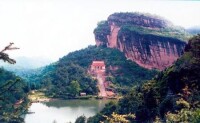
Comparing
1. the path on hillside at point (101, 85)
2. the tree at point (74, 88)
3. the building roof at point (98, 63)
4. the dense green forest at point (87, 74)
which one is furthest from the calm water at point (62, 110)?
the building roof at point (98, 63)

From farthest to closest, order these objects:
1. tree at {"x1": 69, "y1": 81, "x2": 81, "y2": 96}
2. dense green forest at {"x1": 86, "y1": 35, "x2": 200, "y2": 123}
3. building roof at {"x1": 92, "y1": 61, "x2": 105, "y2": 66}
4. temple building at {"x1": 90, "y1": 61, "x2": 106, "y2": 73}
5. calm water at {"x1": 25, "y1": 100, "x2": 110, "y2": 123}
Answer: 1. building roof at {"x1": 92, "y1": 61, "x2": 105, "y2": 66}
2. temple building at {"x1": 90, "y1": 61, "x2": 106, "y2": 73}
3. tree at {"x1": 69, "y1": 81, "x2": 81, "y2": 96}
4. calm water at {"x1": 25, "y1": 100, "x2": 110, "y2": 123}
5. dense green forest at {"x1": 86, "y1": 35, "x2": 200, "y2": 123}

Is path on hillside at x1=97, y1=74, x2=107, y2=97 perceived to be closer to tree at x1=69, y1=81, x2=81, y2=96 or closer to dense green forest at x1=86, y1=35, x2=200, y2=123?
tree at x1=69, y1=81, x2=81, y2=96

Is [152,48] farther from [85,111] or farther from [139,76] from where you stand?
[85,111]

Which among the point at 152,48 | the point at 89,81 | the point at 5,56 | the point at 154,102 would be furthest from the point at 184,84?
the point at 152,48

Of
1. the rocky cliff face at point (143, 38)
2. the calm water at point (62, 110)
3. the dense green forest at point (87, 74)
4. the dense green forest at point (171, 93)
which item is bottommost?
the calm water at point (62, 110)

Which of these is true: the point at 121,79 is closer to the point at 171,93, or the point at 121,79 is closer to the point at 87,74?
the point at 87,74

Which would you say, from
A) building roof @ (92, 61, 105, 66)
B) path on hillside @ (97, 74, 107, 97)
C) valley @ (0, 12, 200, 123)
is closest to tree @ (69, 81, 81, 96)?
valley @ (0, 12, 200, 123)

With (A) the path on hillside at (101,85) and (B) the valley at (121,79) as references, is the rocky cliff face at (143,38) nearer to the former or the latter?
(B) the valley at (121,79)
